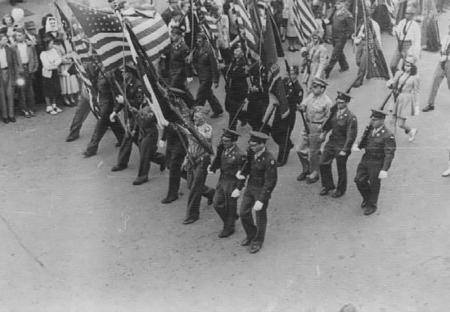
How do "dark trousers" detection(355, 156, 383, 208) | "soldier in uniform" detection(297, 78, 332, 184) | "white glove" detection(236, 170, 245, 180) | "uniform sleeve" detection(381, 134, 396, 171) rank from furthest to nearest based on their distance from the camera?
"soldier in uniform" detection(297, 78, 332, 184) → "dark trousers" detection(355, 156, 383, 208) → "uniform sleeve" detection(381, 134, 396, 171) → "white glove" detection(236, 170, 245, 180)

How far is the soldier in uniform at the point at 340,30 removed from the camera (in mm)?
15914

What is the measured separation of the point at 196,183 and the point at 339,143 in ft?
7.45

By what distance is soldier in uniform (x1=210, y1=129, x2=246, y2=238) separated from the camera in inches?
409

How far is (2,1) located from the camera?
19.3 metres

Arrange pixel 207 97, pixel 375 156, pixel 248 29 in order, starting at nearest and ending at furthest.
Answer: pixel 375 156, pixel 248 29, pixel 207 97

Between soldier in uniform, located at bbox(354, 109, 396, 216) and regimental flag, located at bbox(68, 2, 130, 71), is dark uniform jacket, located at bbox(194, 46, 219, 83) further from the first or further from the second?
soldier in uniform, located at bbox(354, 109, 396, 216)

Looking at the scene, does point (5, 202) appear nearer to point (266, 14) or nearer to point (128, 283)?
point (128, 283)

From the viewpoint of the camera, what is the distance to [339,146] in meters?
11.4

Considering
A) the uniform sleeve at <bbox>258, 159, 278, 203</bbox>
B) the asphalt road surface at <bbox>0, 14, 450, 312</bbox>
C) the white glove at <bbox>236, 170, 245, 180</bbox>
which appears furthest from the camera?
the white glove at <bbox>236, 170, 245, 180</bbox>

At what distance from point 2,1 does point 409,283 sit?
1393 cm

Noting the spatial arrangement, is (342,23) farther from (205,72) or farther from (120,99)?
(120,99)

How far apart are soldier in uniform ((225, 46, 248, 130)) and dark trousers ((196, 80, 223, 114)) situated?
1.90 ft

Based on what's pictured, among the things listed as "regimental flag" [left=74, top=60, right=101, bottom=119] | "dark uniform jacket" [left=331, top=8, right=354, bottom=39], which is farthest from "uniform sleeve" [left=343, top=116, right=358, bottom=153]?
"dark uniform jacket" [left=331, top=8, right=354, bottom=39]

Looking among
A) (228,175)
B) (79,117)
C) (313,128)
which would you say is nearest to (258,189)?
(228,175)
